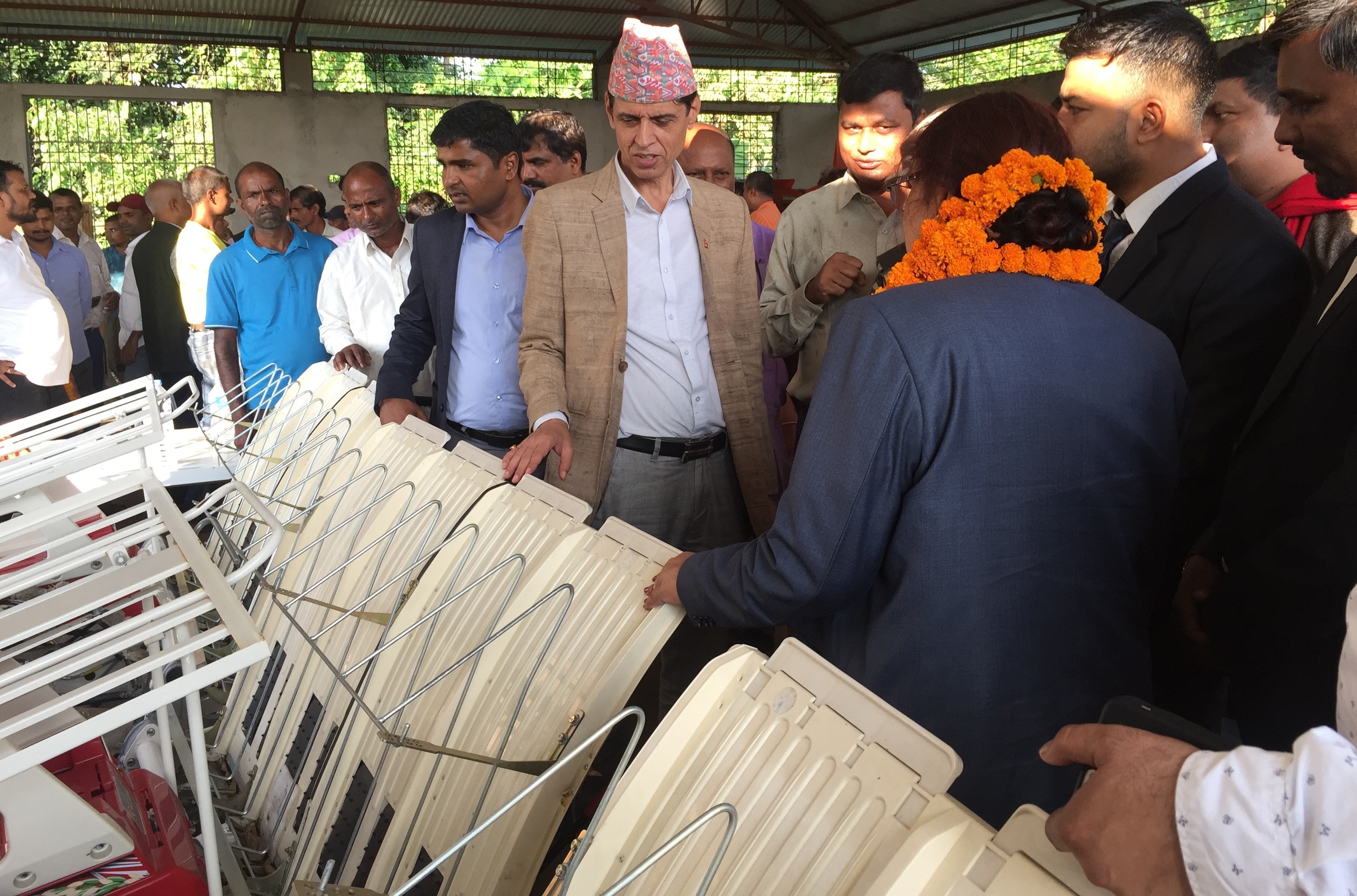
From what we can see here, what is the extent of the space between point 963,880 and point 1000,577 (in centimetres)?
55

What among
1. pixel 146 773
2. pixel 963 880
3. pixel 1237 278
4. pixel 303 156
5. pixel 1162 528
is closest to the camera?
pixel 963 880

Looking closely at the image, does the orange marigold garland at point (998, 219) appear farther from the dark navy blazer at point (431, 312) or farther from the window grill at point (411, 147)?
the window grill at point (411, 147)

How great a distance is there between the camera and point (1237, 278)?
5.18ft

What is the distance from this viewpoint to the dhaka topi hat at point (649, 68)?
210cm

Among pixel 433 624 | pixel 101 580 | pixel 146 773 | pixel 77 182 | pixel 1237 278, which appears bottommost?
pixel 146 773

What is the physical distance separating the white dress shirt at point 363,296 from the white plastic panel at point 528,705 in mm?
2302

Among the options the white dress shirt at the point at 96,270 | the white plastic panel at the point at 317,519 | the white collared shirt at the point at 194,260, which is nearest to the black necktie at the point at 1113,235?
the white plastic panel at the point at 317,519

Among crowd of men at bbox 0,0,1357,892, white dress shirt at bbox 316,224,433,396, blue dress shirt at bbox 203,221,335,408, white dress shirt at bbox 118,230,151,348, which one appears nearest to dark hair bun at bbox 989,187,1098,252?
crowd of men at bbox 0,0,1357,892

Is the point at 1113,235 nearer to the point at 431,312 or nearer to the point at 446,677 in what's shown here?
the point at 446,677

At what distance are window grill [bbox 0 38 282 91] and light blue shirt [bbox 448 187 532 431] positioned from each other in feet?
38.9

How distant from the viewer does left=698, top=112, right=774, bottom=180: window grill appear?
1543 cm

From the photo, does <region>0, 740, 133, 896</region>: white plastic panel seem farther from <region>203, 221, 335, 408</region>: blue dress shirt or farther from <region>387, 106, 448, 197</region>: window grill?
<region>387, 106, 448, 197</region>: window grill

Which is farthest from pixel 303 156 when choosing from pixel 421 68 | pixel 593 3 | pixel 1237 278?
pixel 1237 278

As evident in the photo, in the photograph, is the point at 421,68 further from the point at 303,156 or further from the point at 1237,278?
the point at 1237,278
